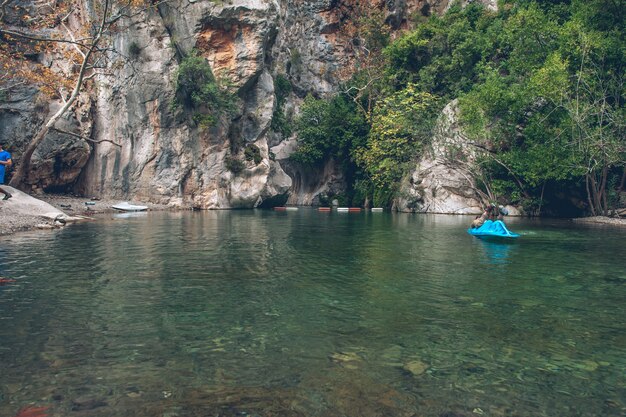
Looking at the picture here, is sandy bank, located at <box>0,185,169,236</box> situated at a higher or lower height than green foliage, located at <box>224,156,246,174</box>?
lower

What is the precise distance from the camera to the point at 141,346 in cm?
580

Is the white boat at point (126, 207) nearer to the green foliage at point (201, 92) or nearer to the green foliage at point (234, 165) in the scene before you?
the green foliage at point (234, 165)

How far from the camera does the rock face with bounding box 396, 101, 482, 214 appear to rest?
119 feet

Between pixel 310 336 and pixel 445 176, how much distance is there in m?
34.0

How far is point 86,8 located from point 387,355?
41.0 m

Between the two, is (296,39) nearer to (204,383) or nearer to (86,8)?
(86,8)

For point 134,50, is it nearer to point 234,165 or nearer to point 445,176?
point 234,165

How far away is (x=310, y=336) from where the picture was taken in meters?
6.26

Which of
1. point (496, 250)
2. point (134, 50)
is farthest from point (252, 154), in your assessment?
point (496, 250)

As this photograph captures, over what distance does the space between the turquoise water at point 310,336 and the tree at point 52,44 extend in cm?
1411

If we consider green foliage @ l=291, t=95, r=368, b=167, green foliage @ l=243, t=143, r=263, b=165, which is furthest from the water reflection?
green foliage @ l=291, t=95, r=368, b=167

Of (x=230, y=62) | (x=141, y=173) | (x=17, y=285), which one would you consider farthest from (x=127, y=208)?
(x=17, y=285)

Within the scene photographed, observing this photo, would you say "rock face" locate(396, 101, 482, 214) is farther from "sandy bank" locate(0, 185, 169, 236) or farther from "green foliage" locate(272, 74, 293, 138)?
"sandy bank" locate(0, 185, 169, 236)

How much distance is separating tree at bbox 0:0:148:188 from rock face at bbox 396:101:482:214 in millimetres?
23674
